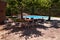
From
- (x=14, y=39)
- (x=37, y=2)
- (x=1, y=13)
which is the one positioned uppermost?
(x=37, y=2)

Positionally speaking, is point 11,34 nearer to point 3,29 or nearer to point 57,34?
point 3,29

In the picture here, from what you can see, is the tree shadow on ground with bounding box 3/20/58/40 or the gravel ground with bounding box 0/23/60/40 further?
the tree shadow on ground with bounding box 3/20/58/40

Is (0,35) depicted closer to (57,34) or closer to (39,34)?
(39,34)

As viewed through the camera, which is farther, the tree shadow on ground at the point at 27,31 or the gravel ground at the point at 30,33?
the tree shadow on ground at the point at 27,31

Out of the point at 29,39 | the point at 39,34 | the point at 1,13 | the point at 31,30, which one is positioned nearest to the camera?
the point at 29,39

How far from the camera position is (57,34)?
7.92 meters

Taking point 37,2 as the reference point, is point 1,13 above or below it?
below

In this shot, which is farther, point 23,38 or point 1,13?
point 1,13

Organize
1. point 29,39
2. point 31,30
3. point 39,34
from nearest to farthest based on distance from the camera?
point 29,39 < point 39,34 < point 31,30

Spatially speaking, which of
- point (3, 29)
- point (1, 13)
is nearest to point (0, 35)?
point (3, 29)

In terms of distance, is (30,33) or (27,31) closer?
(30,33)

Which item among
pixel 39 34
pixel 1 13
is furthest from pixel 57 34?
pixel 1 13

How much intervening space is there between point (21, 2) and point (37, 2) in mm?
1173

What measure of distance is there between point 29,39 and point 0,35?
5.89ft
